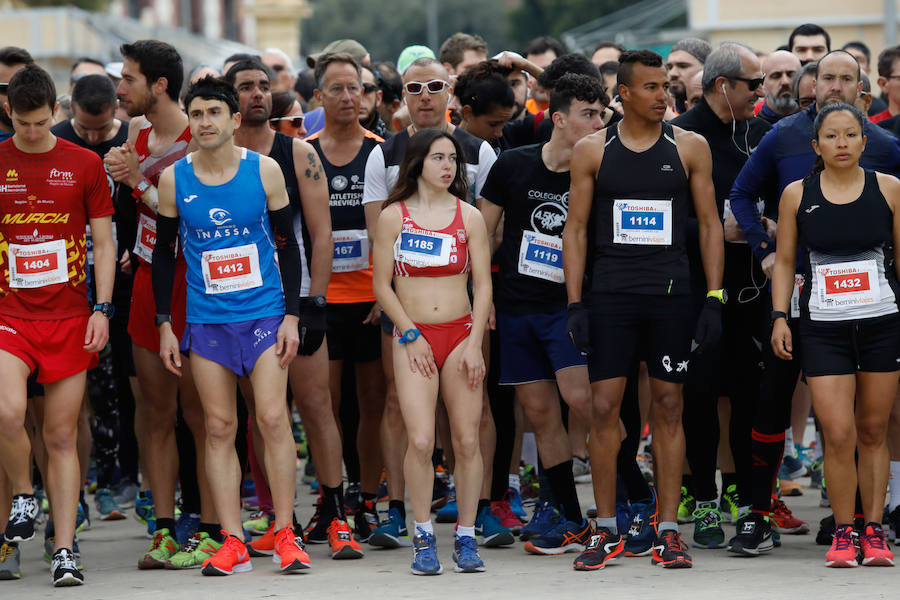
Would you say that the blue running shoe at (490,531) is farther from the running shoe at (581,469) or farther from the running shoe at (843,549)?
the running shoe at (581,469)

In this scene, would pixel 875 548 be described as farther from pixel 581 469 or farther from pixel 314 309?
pixel 581 469

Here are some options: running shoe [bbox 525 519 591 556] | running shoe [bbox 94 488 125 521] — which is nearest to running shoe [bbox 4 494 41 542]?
running shoe [bbox 94 488 125 521]

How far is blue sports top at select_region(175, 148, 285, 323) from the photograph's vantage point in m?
6.63

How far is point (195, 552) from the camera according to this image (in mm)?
6922

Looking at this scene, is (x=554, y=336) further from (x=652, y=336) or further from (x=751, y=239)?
(x=751, y=239)

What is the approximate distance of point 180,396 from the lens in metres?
7.15

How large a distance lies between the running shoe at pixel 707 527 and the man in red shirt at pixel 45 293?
294 cm

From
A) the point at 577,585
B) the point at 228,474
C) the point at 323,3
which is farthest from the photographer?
the point at 323,3

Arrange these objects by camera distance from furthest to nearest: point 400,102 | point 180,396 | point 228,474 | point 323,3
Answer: point 323,3 < point 400,102 < point 180,396 < point 228,474

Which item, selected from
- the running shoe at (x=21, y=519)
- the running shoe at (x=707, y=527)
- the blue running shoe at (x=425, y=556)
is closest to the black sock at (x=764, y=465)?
the running shoe at (x=707, y=527)

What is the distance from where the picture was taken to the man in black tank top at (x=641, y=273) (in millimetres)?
6680

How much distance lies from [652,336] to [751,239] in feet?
2.61

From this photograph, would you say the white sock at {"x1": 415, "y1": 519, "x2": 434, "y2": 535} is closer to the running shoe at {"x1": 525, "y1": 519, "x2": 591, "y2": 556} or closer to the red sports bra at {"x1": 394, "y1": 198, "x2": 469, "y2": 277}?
the running shoe at {"x1": 525, "y1": 519, "x2": 591, "y2": 556}

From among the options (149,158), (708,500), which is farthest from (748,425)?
(149,158)
